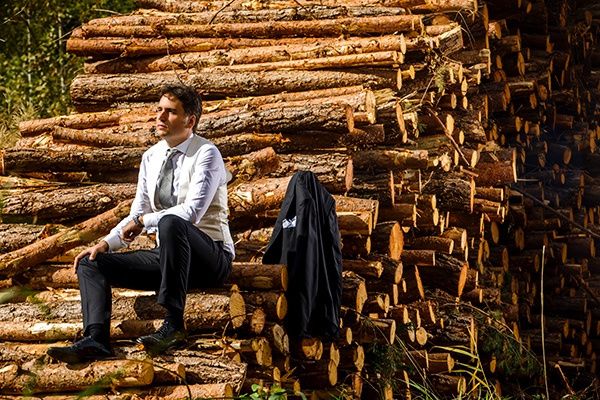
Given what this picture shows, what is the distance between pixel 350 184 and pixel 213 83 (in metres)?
1.62

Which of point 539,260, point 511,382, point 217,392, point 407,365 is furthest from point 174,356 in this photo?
point 539,260

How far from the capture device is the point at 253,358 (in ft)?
19.7

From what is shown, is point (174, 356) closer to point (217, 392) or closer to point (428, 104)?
point (217, 392)

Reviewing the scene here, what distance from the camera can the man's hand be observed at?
6133mm

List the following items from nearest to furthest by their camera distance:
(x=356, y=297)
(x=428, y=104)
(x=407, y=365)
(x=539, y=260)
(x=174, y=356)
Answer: (x=174, y=356), (x=356, y=297), (x=407, y=365), (x=428, y=104), (x=539, y=260)

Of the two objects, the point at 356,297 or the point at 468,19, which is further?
the point at 468,19

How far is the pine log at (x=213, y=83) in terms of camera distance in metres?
8.39

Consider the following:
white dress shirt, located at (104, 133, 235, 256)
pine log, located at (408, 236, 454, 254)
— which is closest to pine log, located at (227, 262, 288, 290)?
white dress shirt, located at (104, 133, 235, 256)

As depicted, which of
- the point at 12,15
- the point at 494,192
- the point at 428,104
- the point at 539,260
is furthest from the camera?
the point at 12,15

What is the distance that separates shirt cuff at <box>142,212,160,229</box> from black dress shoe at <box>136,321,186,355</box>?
1.85 ft

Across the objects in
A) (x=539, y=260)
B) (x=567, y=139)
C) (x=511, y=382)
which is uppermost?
(x=567, y=139)

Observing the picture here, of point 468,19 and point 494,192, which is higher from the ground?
point 468,19

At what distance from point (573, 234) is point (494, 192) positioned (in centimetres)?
209

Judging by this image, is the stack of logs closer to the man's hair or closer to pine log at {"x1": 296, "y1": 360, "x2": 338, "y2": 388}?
pine log at {"x1": 296, "y1": 360, "x2": 338, "y2": 388}
